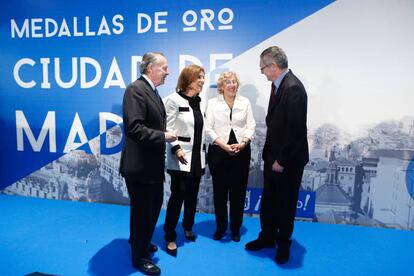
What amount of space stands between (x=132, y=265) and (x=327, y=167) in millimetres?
2097

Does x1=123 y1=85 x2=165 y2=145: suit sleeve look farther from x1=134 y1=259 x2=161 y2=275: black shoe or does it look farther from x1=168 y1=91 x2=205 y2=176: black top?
x1=134 y1=259 x2=161 y2=275: black shoe

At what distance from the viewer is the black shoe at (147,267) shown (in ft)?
7.34

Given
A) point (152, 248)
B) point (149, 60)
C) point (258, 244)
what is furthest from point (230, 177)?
point (149, 60)

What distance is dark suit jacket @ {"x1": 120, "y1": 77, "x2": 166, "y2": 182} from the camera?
2012 mm

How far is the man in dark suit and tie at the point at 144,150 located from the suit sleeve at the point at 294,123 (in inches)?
31.6

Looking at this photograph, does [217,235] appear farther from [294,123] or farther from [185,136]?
[294,123]

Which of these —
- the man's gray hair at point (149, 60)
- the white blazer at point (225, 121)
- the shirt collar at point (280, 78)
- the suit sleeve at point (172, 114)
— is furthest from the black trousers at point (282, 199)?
the man's gray hair at point (149, 60)

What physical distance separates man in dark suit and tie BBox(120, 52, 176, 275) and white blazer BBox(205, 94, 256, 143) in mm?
622

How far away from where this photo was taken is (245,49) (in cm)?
329

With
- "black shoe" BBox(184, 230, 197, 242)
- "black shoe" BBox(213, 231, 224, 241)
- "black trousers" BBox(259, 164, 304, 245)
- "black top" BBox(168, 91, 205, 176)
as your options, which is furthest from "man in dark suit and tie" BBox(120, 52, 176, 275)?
"black trousers" BBox(259, 164, 304, 245)

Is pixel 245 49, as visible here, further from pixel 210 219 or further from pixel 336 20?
pixel 210 219

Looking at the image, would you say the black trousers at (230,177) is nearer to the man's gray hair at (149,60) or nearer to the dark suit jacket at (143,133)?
the dark suit jacket at (143,133)

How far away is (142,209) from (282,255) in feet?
3.74

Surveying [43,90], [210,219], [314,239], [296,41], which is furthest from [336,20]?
[43,90]
